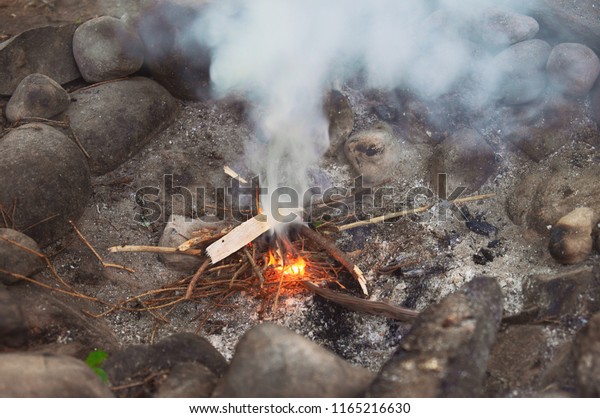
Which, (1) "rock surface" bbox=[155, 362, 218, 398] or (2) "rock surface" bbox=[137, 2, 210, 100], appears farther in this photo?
(2) "rock surface" bbox=[137, 2, 210, 100]

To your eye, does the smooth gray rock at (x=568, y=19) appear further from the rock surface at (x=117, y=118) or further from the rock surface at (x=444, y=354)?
the rock surface at (x=117, y=118)

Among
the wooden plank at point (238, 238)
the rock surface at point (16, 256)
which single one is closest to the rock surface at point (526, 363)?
the wooden plank at point (238, 238)

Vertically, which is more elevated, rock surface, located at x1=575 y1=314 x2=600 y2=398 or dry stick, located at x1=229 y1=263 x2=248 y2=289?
rock surface, located at x1=575 y1=314 x2=600 y2=398

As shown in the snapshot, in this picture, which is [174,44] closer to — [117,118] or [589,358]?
[117,118]

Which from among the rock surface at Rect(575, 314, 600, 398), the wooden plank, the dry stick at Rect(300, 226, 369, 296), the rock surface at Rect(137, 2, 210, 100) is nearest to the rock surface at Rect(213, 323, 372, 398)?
the rock surface at Rect(575, 314, 600, 398)

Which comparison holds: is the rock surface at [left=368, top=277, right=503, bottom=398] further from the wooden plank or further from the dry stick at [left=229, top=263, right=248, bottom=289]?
the wooden plank
